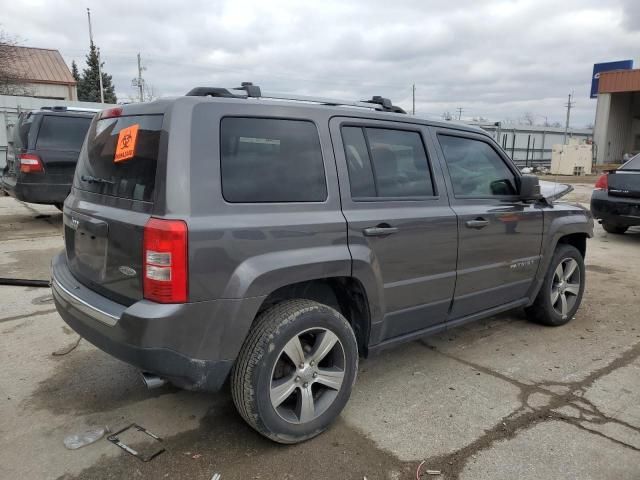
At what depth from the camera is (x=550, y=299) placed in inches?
182

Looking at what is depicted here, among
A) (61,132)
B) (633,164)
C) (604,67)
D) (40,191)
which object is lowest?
(40,191)

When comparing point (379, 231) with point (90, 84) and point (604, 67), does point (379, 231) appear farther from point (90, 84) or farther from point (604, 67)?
point (90, 84)

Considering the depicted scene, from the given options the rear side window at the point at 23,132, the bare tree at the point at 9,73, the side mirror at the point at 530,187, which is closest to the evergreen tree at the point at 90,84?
the bare tree at the point at 9,73

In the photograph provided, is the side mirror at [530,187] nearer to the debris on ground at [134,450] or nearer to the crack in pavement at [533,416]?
the crack in pavement at [533,416]

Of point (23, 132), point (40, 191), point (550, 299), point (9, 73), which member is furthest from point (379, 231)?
point (9, 73)

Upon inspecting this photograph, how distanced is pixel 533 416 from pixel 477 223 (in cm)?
130

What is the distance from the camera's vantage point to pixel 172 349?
2418mm

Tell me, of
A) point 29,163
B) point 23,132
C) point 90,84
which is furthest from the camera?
point 90,84

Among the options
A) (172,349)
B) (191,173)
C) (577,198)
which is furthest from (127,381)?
(577,198)

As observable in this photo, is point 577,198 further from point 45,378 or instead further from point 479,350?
point 45,378

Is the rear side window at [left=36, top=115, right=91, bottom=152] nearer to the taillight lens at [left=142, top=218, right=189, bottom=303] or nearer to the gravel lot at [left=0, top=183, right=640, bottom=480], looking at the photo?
the gravel lot at [left=0, top=183, right=640, bottom=480]

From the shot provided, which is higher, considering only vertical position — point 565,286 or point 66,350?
point 565,286

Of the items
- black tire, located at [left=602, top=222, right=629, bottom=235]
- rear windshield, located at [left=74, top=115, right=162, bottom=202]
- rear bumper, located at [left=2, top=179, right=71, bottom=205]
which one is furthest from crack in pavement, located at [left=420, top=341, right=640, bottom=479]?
rear bumper, located at [left=2, top=179, right=71, bottom=205]

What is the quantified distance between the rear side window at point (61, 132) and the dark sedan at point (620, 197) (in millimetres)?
8974
